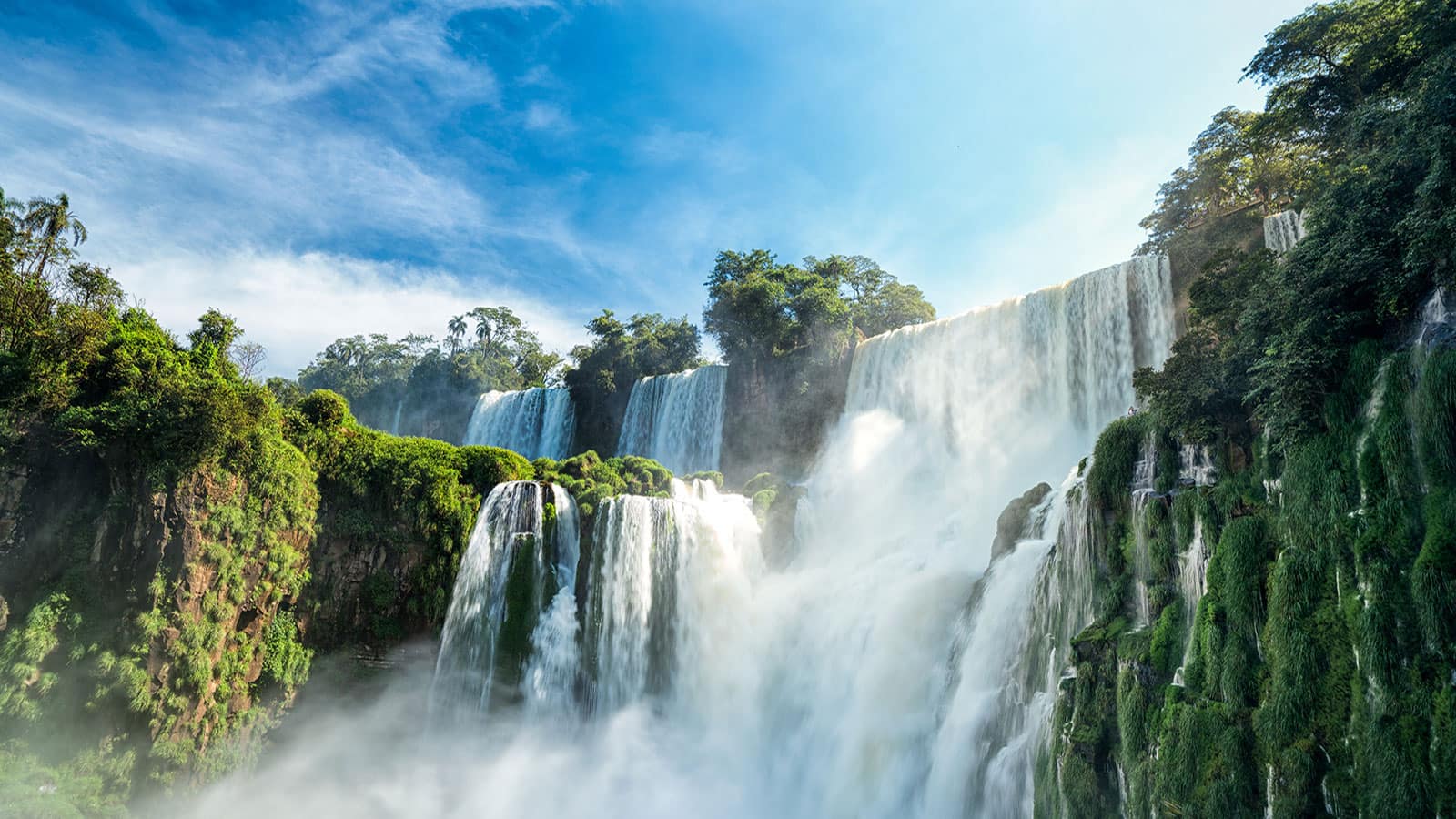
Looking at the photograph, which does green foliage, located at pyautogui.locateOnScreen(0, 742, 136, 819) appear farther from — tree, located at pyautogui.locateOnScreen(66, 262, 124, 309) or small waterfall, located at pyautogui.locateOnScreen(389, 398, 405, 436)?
small waterfall, located at pyautogui.locateOnScreen(389, 398, 405, 436)

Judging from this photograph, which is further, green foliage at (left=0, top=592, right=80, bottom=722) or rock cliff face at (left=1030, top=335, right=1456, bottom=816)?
green foliage at (left=0, top=592, right=80, bottom=722)

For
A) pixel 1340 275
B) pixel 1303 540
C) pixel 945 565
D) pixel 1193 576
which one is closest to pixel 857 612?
pixel 945 565

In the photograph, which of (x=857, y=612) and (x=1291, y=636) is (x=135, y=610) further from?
(x=1291, y=636)

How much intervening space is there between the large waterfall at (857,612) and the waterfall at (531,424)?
15859 millimetres

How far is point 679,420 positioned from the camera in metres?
35.6

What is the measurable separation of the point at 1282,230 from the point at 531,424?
3404cm

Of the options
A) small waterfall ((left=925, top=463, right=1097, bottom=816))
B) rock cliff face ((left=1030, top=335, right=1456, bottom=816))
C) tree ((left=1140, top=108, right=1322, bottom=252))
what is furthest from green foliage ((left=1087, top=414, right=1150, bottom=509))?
tree ((left=1140, top=108, right=1322, bottom=252))

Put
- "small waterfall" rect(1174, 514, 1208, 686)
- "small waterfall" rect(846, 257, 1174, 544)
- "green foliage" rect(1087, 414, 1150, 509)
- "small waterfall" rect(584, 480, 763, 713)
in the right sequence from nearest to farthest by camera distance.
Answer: "small waterfall" rect(1174, 514, 1208, 686), "green foliage" rect(1087, 414, 1150, 509), "small waterfall" rect(584, 480, 763, 713), "small waterfall" rect(846, 257, 1174, 544)

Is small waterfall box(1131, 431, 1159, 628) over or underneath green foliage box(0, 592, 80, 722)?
over

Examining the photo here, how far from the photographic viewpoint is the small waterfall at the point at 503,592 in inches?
782

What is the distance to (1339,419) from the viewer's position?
27.1ft

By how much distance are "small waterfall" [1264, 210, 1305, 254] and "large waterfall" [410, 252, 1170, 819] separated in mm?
2923

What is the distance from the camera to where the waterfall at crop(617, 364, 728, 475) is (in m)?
34.6

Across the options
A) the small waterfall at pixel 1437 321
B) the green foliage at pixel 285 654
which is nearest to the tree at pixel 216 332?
the green foliage at pixel 285 654
